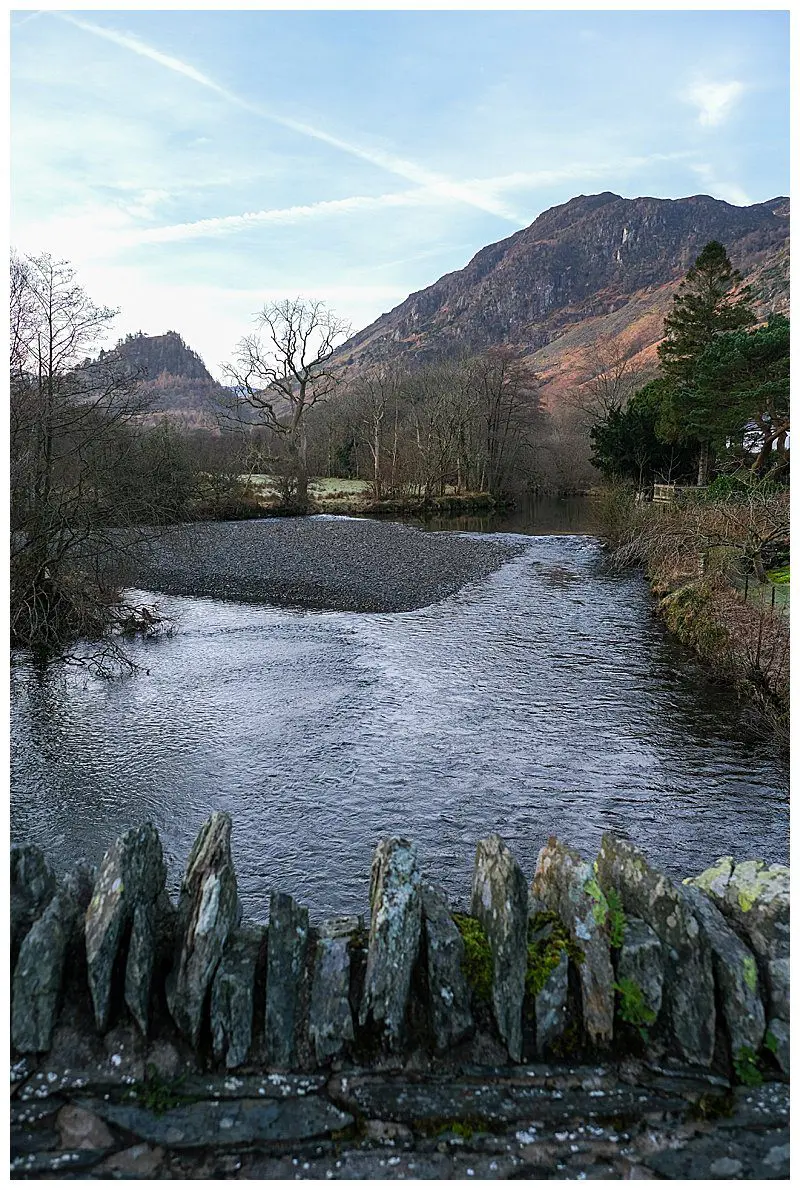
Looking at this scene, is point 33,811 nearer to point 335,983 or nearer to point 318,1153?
point 335,983

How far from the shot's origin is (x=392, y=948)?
3.16 m

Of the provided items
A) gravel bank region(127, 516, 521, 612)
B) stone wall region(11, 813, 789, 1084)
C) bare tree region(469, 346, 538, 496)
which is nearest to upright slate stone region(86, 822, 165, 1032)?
stone wall region(11, 813, 789, 1084)

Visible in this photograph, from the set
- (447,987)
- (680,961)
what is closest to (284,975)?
(447,987)

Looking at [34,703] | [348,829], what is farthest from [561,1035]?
[34,703]

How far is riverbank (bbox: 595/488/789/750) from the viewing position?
10242 mm

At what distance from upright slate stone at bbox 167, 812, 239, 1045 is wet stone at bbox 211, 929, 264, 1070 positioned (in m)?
0.06

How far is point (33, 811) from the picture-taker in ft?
24.3

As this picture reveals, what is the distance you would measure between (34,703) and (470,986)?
9.41 m

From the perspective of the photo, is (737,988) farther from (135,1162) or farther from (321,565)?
(321,565)

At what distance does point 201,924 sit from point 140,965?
0.29m

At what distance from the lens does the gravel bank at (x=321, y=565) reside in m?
19.7

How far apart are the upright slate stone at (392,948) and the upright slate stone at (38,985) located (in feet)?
4.23

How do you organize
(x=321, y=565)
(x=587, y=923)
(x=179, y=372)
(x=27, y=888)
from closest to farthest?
(x=587, y=923), (x=27, y=888), (x=321, y=565), (x=179, y=372)

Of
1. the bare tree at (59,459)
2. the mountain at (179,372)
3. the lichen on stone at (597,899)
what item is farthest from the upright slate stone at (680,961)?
the mountain at (179,372)
